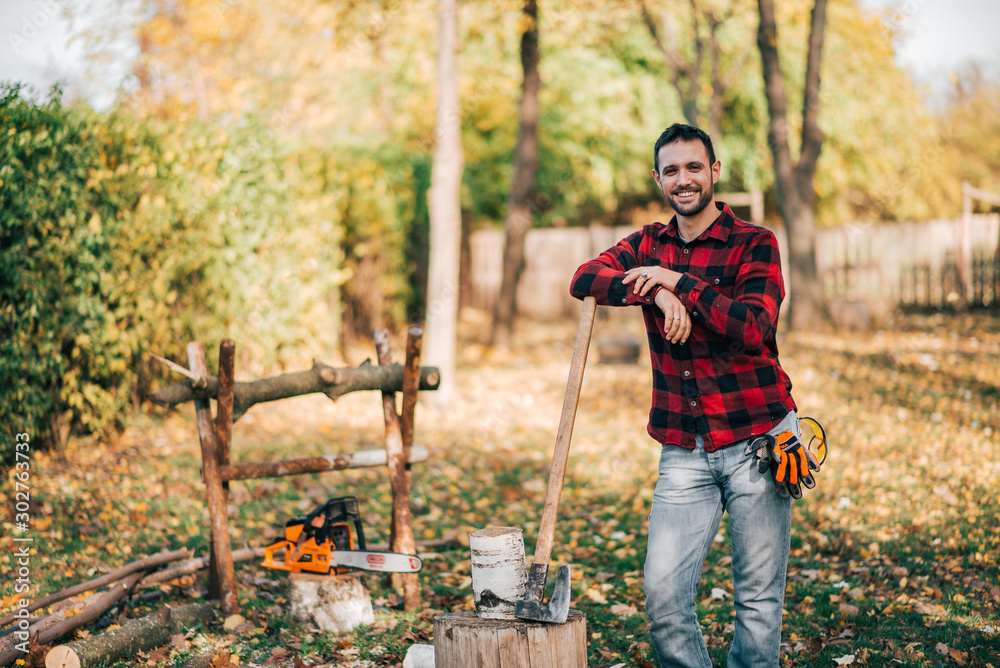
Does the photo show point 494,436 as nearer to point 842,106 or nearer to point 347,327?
point 347,327

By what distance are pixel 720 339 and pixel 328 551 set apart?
2.43 m

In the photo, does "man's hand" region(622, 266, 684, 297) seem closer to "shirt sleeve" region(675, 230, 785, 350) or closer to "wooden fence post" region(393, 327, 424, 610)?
"shirt sleeve" region(675, 230, 785, 350)

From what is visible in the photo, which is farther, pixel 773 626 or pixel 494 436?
pixel 494 436

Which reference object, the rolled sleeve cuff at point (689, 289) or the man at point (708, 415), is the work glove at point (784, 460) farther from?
the rolled sleeve cuff at point (689, 289)

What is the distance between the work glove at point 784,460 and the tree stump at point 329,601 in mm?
2306

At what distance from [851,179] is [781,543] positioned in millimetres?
21972

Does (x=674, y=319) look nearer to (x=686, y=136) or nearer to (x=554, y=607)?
(x=686, y=136)

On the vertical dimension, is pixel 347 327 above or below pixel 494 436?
above

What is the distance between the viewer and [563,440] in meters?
3.07

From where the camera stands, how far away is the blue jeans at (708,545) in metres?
2.88

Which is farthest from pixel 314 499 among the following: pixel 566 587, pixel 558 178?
pixel 558 178

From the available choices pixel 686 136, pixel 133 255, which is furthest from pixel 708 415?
pixel 133 255

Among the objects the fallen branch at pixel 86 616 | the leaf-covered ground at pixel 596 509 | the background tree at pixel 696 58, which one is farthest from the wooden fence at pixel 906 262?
the fallen branch at pixel 86 616

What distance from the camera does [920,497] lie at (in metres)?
5.98
